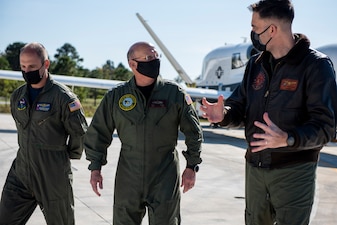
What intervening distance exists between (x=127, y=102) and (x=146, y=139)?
34 centimetres

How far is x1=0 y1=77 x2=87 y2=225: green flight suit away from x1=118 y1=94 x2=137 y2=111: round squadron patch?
0.59 m

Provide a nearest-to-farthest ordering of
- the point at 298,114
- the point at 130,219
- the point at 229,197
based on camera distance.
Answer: the point at 298,114
the point at 130,219
the point at 229,197

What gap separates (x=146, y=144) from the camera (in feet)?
13.3

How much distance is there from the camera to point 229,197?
8273mm

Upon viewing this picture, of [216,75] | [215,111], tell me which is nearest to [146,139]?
[215,111]

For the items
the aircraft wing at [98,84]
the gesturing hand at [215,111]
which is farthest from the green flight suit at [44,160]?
the aircraft wing at [98,84]

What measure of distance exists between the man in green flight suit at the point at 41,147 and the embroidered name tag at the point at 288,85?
1.93 metres

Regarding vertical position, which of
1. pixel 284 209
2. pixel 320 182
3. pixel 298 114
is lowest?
pixel 320 182

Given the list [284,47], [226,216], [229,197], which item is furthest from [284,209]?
[229,197]

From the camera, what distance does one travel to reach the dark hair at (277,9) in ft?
10.9

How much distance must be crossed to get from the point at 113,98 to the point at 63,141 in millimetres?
698

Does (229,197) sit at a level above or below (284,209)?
below

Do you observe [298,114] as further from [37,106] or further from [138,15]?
[138,15]

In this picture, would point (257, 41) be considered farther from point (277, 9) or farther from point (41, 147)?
point (41, 147)
